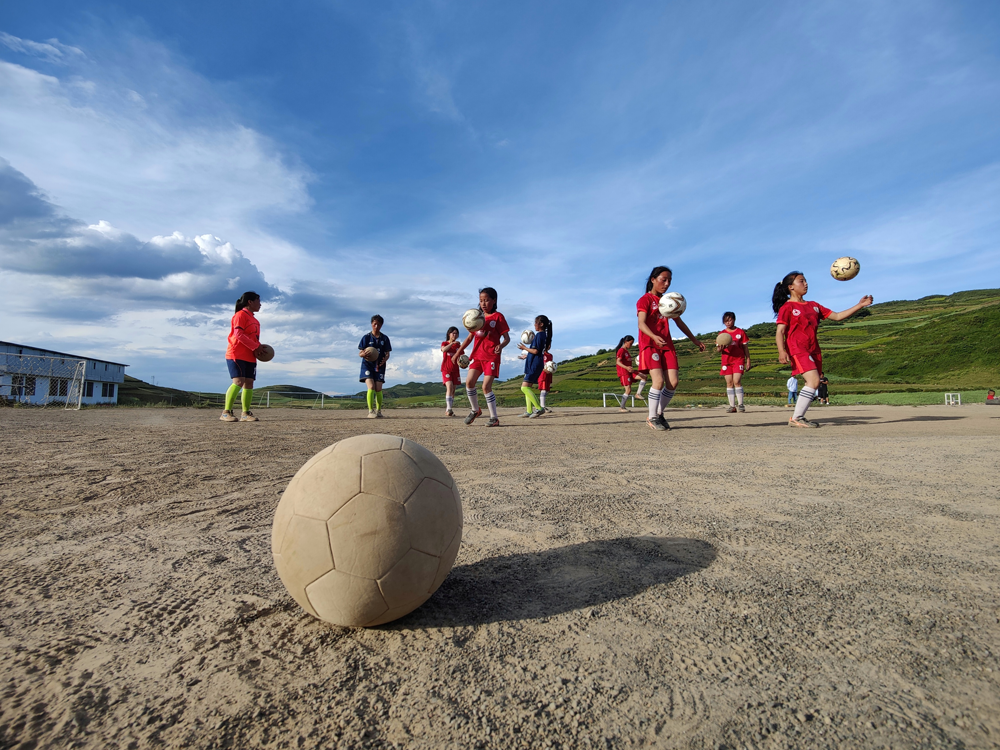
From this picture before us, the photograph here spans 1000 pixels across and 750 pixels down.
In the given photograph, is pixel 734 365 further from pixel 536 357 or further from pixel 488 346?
pixel 488 346

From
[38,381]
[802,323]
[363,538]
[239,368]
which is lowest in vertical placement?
[363,538]

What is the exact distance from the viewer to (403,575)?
1556 mm

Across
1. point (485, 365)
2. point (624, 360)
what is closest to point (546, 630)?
point (485, 365)

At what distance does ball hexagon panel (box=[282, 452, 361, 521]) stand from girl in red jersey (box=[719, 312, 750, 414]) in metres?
11.3

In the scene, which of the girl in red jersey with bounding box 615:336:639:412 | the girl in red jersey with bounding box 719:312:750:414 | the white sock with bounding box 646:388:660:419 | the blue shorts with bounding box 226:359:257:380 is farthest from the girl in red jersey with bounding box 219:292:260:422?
the girl in red jersey with bounding box 719:312:750:414

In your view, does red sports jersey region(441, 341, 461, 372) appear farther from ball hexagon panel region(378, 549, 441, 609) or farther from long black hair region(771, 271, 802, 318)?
ball hexagon panel region(378, 549, 441, 609)

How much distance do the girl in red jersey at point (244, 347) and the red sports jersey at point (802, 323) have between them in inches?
361

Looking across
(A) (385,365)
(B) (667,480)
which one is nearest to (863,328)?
(A) (385,365)

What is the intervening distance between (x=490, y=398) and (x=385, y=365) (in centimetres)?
366

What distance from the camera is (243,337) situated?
873 centimetres

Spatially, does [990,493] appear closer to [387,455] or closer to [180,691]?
[387,455]

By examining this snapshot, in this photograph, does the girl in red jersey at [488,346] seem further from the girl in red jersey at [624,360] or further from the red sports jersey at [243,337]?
the girl in red jersey at [624,360]

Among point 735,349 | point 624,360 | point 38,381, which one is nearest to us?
point 735,349

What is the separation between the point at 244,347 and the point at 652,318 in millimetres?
7136
